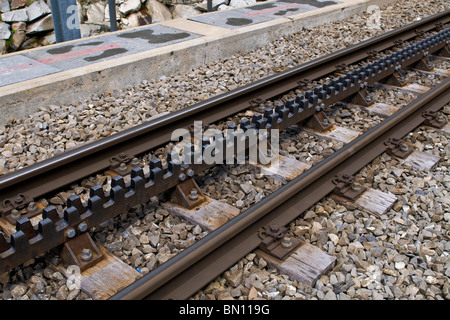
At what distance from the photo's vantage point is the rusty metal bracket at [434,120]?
5.30m

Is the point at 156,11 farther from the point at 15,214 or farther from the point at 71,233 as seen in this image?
the point at 71,233

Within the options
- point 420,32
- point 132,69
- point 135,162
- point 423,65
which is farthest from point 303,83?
point 420,32

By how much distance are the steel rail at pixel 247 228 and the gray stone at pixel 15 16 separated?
9011 mm

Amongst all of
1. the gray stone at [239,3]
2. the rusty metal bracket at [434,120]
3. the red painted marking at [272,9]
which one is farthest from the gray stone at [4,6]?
the rusty metal bracket at [434,120]

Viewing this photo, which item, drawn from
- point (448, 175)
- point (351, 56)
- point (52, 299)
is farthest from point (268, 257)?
point (351, 56)

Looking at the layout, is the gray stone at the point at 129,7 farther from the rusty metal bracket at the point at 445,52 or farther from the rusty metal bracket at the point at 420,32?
the rusty metal bracket at the point at 445,52

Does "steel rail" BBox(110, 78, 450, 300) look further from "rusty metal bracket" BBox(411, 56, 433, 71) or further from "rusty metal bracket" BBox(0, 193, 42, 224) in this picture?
"rusty metal bracket" BBox(411, 56, 433, 71)

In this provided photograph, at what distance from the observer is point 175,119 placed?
492 centimetres

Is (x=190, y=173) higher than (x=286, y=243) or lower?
higher

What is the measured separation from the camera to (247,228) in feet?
11.2

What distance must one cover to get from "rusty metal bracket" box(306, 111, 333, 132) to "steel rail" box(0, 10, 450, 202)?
0.77m

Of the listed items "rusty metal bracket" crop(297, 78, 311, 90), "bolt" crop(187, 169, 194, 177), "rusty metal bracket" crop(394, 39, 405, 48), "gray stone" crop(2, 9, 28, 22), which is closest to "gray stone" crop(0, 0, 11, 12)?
"gray stone" crop(2, 9, 28, 22)

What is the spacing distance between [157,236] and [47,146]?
187 centimetres

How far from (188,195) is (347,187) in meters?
1.26
